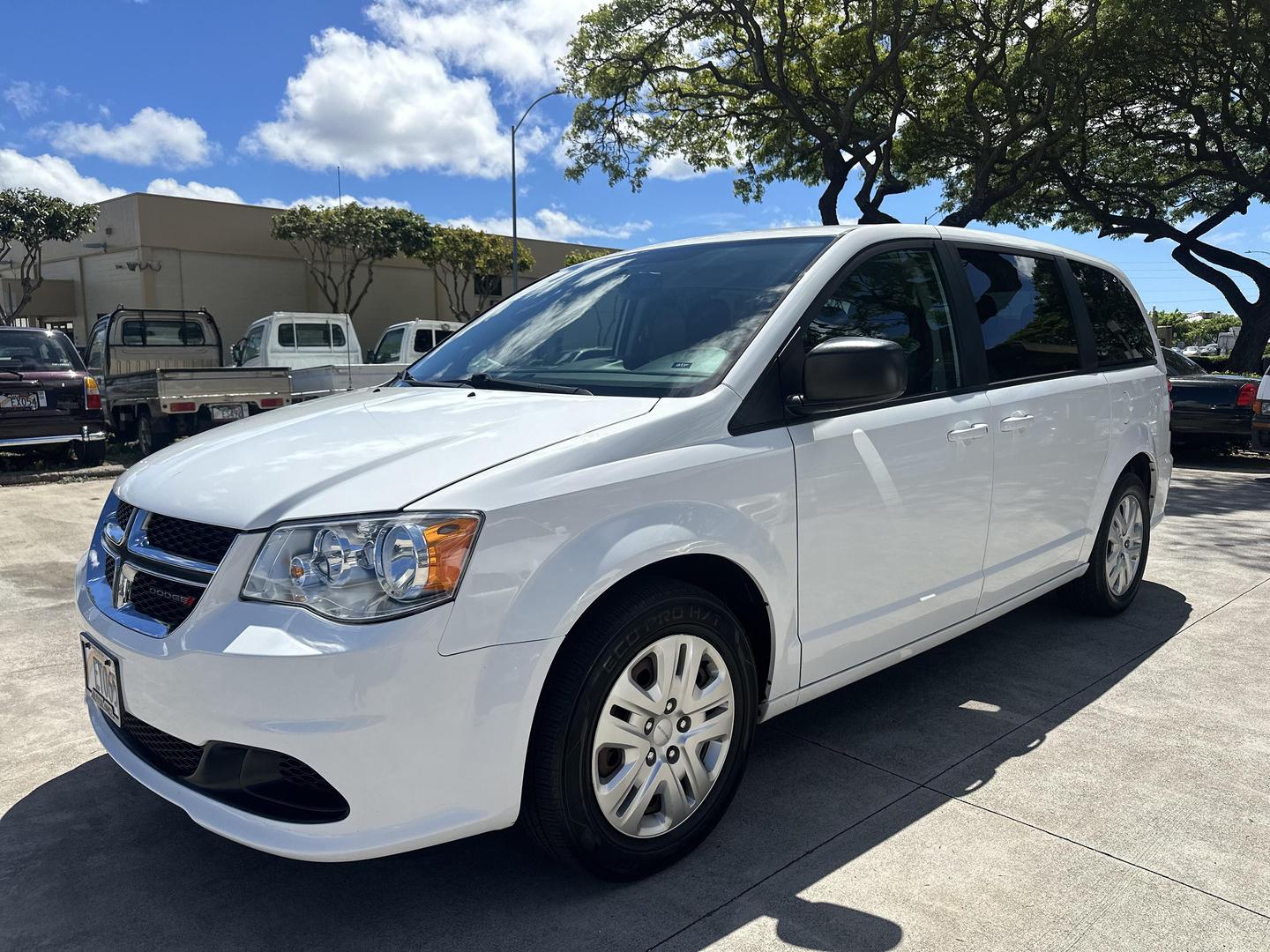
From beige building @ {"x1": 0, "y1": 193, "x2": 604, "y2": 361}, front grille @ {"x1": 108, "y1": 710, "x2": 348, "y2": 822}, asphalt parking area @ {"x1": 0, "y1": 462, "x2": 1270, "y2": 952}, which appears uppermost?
beige building @ {"x1": 0, "y1": 193, "x2": 604, "y2": 361}

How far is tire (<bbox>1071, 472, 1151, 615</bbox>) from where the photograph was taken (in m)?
4.64

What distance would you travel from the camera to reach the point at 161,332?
14914mm

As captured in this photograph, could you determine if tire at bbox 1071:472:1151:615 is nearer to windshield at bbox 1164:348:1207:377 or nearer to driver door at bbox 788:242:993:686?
driver door at bbox 788:242:993:686

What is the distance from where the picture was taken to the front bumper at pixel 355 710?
6.83 ft

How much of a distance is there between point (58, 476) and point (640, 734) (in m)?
10.5

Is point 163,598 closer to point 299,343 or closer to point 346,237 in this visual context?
point 299,343

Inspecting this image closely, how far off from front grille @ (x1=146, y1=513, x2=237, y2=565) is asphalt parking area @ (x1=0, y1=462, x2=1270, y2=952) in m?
0.92

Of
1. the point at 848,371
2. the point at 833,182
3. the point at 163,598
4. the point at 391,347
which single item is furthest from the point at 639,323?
the point at 833,182

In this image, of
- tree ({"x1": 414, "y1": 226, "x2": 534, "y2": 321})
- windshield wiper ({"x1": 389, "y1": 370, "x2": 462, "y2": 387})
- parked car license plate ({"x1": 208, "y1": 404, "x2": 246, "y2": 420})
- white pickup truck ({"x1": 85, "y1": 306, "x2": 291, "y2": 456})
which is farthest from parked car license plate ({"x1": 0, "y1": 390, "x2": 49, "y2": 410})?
tree ({"x1": 414, "y1": 226, "x2": 534, "y2": 321})

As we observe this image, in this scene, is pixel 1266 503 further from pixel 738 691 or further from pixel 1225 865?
pixel 738 691

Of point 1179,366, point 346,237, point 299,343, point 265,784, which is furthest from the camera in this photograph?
point 346,237

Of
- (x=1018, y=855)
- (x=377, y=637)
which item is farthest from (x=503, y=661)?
(x=1018, y=855)

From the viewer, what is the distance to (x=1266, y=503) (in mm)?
8750

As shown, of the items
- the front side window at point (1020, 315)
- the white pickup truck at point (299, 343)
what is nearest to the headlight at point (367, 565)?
the front side window at point (1020, 315)
